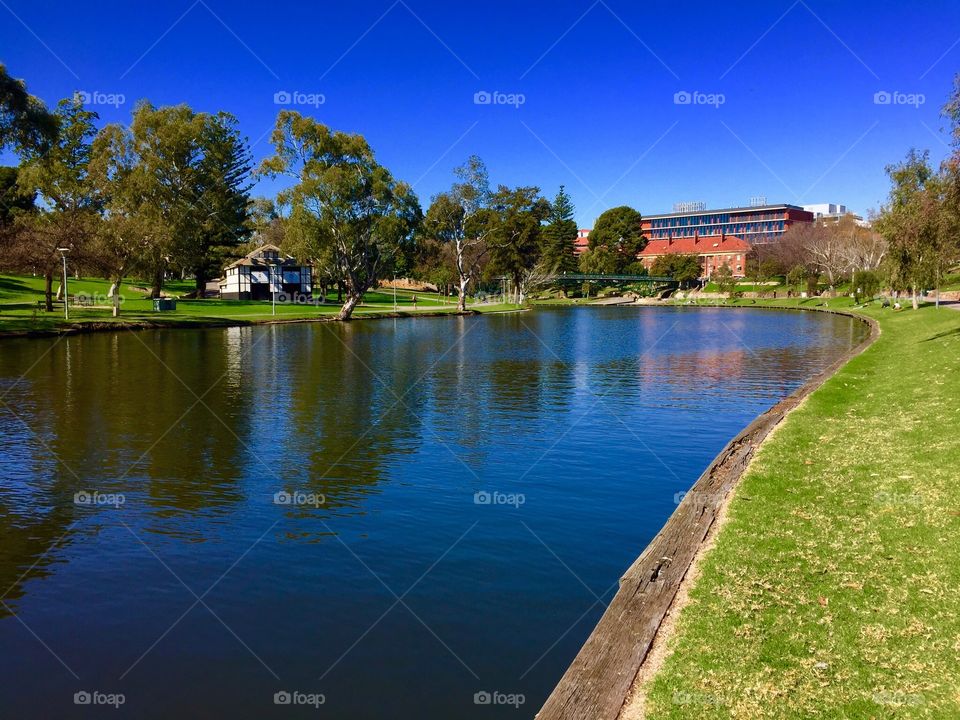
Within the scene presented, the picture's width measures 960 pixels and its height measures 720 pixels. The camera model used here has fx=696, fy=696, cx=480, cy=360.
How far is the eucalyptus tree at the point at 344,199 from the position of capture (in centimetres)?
6944

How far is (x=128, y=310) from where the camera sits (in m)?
71.3

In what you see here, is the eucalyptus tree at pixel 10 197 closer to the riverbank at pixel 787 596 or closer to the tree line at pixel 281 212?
the tree line at pixel 281 212

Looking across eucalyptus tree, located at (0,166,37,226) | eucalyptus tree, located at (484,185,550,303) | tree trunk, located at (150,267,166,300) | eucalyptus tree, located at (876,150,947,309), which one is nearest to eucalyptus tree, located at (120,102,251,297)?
tree trunk, located at (150,267,166,300)

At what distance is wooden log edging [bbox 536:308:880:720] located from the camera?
21.2 feet

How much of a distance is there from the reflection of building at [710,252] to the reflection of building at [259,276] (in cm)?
9702

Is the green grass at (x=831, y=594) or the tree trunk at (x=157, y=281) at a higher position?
the tree trunk at (x=157, y=281)

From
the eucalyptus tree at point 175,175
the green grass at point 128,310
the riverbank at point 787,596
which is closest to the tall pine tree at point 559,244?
the green grass at point 128,310

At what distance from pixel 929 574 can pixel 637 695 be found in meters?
4.28

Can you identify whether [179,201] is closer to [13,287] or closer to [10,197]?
[13,287]

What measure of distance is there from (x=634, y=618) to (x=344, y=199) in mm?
67810

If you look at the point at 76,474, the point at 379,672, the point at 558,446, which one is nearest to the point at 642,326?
the point at 558,446

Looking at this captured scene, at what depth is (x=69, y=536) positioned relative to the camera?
12617 millimetres

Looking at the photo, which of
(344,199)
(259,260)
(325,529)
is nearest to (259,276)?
(259,260)

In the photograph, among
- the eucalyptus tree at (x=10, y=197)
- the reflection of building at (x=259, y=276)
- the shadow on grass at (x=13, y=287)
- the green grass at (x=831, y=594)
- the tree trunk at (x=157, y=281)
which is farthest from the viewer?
the reflection of building at (x=259, y=276)
